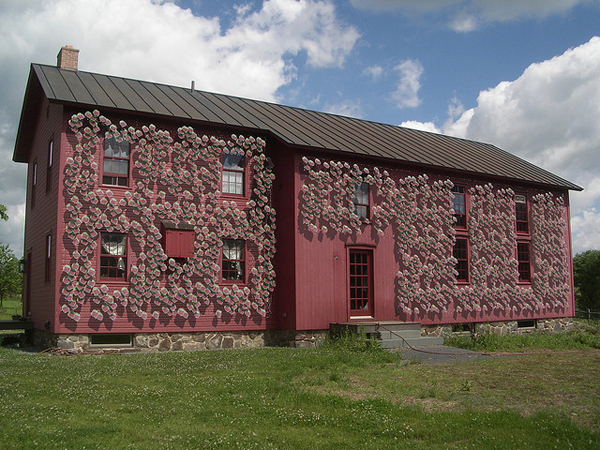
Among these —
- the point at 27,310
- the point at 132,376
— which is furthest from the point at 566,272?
the point at 27,310

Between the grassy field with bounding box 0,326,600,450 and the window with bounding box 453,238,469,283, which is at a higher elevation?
the window with bounding box 453,238,469,283

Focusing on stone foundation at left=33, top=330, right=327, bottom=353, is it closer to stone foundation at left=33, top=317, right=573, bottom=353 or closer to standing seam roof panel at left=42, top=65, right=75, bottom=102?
stone foundation at left=33, top=317, right=573, bottom=353

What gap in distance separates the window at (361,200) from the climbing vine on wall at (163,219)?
2.74m

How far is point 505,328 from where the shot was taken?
20.5 meters

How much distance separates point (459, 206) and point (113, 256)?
39.7 feet

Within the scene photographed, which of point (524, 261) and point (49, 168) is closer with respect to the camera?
point (49, 168)

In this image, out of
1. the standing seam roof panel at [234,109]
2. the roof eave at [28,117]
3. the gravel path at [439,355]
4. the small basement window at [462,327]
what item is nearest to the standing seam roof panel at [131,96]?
the roof eave at [28,117]

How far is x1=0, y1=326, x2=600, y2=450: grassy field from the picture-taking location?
6227 millimetres

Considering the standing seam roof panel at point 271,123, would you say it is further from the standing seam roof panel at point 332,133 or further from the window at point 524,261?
the window at point 524,261

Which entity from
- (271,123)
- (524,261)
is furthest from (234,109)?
(524,261)

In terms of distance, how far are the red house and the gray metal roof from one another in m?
0.10

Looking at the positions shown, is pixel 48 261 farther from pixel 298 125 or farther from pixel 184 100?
pixel 298 125

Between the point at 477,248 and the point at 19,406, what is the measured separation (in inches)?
633

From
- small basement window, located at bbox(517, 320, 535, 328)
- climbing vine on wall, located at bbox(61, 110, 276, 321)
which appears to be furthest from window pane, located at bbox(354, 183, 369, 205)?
small basement window, located at bbox(517, 320, 535, 328)
